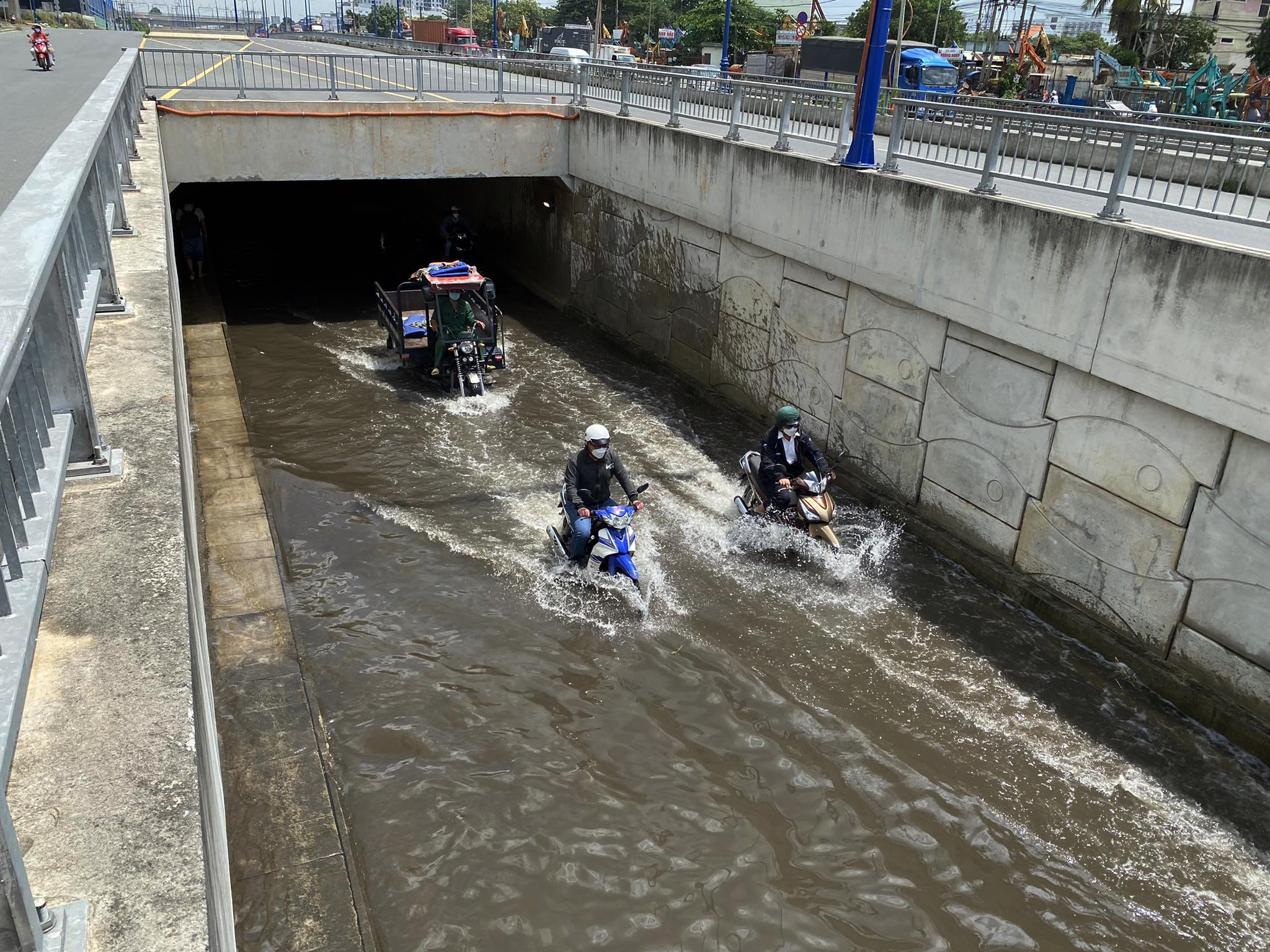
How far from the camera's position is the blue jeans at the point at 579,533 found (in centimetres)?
859

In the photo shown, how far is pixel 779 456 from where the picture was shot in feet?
32.0

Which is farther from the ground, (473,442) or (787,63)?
(787,63)

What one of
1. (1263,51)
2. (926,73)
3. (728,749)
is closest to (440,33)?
(926,73)

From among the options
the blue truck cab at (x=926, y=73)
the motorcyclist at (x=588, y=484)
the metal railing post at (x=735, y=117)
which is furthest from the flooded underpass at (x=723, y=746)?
the blue truck cab at (x=926, y=73)

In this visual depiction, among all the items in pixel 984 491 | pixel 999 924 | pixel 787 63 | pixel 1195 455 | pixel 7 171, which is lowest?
pixel 999 924

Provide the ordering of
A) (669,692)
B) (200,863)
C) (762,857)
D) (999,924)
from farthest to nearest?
1. (669,692)
2. (762,857)
3. (999,924)
4. (200,863)

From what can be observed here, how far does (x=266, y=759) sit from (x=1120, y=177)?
8.17 meters

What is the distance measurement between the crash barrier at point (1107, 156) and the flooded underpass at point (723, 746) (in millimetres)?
3959

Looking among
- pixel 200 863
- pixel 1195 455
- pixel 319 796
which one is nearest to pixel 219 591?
pixel 319 796

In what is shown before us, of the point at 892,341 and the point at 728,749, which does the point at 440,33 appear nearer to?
the point at 892,341

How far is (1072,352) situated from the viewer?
819cm

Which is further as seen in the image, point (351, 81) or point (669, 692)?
point (351, 81)

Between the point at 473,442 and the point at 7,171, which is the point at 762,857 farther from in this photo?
the point at 7,171

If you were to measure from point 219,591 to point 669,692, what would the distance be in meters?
4.03
